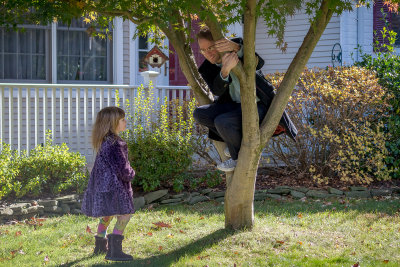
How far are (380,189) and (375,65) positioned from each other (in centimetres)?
227

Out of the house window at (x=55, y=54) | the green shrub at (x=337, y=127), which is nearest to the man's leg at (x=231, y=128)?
the green shrub at (x=337, y=127)

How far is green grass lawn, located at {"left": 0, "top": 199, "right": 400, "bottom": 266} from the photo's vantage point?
4.42 metres

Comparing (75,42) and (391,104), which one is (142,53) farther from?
(391,104)

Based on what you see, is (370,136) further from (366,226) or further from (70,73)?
(70,73)

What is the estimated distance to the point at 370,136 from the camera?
8.16 meters

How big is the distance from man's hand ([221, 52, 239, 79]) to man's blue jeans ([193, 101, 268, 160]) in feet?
1.42

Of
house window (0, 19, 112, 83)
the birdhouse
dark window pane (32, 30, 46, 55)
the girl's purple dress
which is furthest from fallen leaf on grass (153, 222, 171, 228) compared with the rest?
dark window pane (32, 30, 46, 55)

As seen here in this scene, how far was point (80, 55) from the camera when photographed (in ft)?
32.9

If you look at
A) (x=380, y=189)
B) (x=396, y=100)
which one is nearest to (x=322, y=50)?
(x=396, y=100)

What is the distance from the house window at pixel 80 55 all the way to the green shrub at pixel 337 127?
3.72m

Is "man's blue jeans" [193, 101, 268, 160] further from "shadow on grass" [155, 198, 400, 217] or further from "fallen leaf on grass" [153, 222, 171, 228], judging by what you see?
"shadow on grass" [155, 198, 400, 217]

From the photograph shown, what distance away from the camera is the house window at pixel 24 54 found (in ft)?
31.2

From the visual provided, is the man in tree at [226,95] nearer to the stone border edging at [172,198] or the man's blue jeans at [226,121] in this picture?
the man's blue jeans at [226,121]

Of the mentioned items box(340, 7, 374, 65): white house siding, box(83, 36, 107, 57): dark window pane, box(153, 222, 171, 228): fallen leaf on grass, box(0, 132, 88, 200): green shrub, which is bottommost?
box(153, 222, 171, 228): fallen leaf on grass
